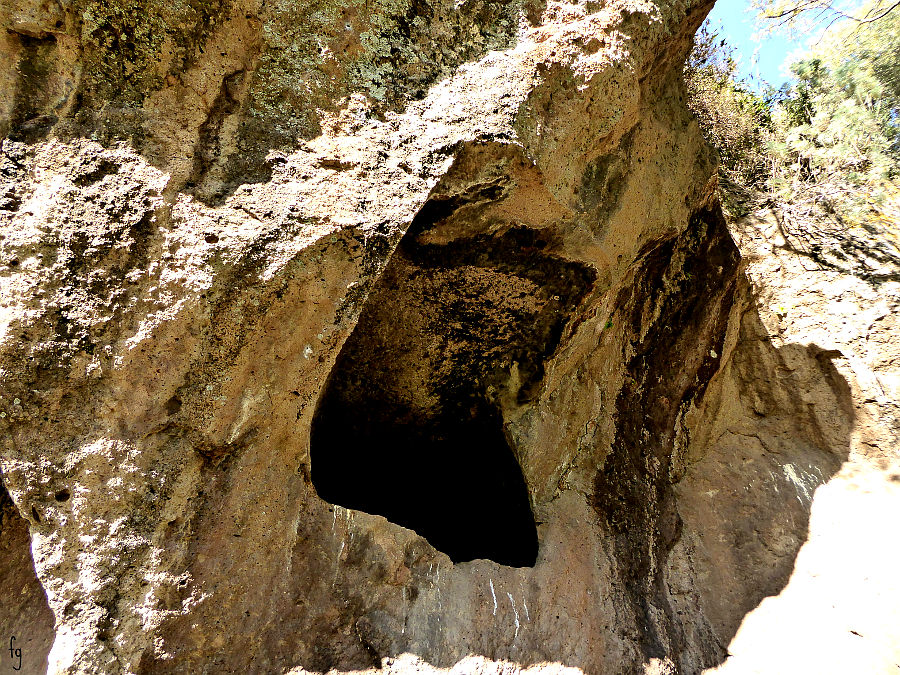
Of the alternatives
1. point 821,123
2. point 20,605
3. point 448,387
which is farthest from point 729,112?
point 20,605

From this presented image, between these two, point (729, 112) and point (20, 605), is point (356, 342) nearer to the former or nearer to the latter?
point (20, 605)

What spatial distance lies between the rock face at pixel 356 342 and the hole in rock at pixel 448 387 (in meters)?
0.02

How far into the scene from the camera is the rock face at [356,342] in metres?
1.56

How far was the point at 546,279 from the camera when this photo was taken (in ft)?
8.04

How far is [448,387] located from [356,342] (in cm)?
50

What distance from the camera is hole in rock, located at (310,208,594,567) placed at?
2.38m

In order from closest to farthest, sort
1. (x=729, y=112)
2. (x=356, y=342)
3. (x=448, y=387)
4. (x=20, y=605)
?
(x=20, y=605)
(x=356, y=342)
(x=448, y=387)
(x=729, y=112)

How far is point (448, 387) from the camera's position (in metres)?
2.81

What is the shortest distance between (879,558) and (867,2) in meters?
4.38

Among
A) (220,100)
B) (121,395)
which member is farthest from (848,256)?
(121,395)

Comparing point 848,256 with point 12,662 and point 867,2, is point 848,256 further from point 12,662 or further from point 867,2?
point 12,662

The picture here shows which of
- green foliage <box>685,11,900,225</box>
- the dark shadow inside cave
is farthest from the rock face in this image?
green foliage <box>685,11,900,225</box>

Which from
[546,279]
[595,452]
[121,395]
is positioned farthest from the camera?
[595,452]

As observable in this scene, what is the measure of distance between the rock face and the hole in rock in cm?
2
